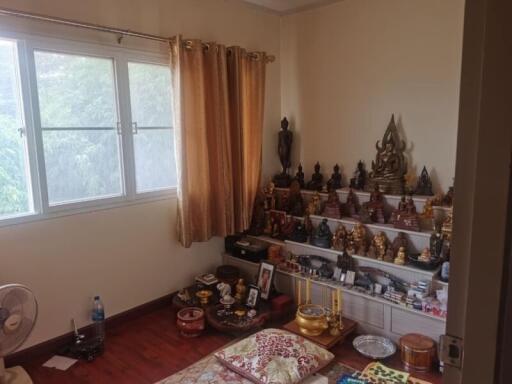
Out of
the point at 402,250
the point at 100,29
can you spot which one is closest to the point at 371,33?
the point at 402,250

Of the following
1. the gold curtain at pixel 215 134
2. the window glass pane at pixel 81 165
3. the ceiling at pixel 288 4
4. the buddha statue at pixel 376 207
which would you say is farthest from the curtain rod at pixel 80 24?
the buddha statue at pixel 376 207

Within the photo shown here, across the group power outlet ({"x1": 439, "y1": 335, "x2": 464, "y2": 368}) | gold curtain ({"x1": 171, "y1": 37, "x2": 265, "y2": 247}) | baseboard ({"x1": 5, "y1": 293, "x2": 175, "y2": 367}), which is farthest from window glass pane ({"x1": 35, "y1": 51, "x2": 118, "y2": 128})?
power outlet ({"x1": 439, "y1": 335, "x2": 464, "y2": 368})

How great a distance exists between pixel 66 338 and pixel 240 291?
1231 mm

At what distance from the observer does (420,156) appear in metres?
2.96

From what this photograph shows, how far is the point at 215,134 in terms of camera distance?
10.1 ft

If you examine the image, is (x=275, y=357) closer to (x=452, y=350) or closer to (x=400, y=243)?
(x=400, y=243)

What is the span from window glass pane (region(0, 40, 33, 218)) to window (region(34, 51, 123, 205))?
0.39 ft

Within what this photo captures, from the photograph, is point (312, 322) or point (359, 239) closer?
point (312, 322)

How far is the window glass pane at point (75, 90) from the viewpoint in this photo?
2342 mm

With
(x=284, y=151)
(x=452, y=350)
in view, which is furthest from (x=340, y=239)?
(x=452, y=350)

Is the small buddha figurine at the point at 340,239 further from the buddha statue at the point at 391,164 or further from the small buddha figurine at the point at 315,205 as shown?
the buddha statue at the point at 391,164

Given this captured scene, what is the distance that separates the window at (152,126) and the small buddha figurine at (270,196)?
2.91ft

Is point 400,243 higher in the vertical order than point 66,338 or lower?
higher

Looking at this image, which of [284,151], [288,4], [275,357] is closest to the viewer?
[275,357]
